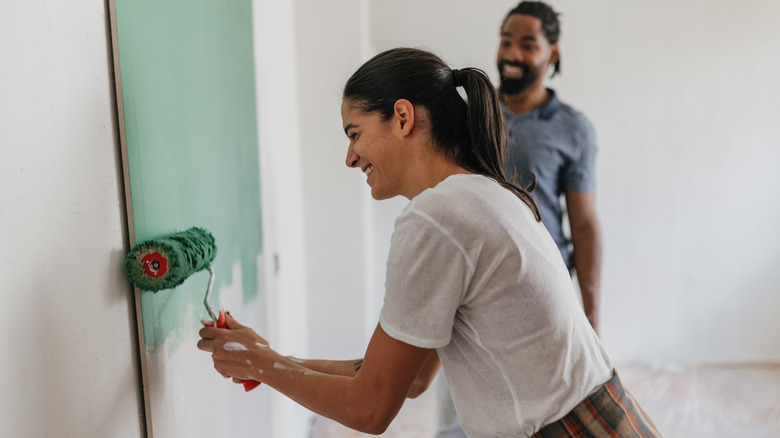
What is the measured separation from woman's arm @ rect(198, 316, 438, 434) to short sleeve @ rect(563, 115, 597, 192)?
1.12m

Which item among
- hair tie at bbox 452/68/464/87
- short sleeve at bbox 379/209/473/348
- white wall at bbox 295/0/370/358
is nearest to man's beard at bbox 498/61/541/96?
white wall at bbox 295/0/370/358

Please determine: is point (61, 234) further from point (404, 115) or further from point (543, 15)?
point (543, 15)

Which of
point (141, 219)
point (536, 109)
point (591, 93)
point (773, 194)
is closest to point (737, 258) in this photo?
point (773, 194)

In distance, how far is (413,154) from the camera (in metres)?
0.88

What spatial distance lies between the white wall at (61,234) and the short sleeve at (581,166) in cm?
134

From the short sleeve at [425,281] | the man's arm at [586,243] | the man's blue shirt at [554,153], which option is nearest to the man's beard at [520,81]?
the man's blue shirt at [554,153]

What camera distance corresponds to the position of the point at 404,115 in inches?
33.8

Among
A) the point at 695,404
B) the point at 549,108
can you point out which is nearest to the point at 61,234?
the point at 549,108

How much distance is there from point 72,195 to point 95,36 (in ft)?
0.64

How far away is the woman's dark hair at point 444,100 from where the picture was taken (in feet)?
2.85

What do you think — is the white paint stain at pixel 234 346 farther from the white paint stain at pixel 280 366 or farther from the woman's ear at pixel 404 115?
the woman's ear at pixel 404 115

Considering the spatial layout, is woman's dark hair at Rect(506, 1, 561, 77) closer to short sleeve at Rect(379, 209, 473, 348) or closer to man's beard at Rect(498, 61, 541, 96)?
man's beard at Rect(498, 61, 541, 96)

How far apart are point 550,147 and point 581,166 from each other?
0.11 m

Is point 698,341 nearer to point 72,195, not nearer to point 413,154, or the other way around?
point 413,154
